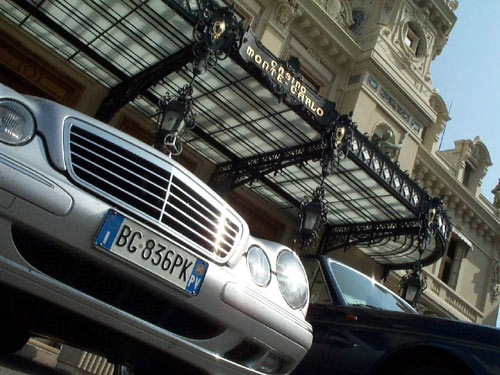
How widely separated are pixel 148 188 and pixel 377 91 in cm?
1390

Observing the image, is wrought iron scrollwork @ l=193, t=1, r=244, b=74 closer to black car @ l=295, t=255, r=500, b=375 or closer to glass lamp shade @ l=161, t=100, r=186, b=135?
glass lamp shade @ l=161, t=100, r=186, b=135

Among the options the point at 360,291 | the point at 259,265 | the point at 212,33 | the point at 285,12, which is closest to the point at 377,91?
the point at 285,12

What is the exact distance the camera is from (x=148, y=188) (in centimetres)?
229

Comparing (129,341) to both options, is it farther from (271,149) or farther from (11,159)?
(271,149)

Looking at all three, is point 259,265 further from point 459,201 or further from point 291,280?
point 459,201

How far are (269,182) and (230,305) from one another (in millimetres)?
8687

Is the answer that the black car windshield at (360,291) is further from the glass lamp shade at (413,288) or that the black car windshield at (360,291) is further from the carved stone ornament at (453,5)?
the carved stone ornament at (453,5)

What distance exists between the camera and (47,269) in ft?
6.44

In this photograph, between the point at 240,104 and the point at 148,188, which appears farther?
the point at 240,104

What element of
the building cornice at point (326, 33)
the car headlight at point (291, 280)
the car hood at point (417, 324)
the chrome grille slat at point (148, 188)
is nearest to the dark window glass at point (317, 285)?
the car hood at point (417, 324)

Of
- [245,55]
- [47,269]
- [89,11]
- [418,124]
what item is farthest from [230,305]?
[418,124]

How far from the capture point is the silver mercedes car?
6.18 feet

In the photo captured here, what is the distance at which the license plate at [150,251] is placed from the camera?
200 cm

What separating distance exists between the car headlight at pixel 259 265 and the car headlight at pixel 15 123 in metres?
1.32
